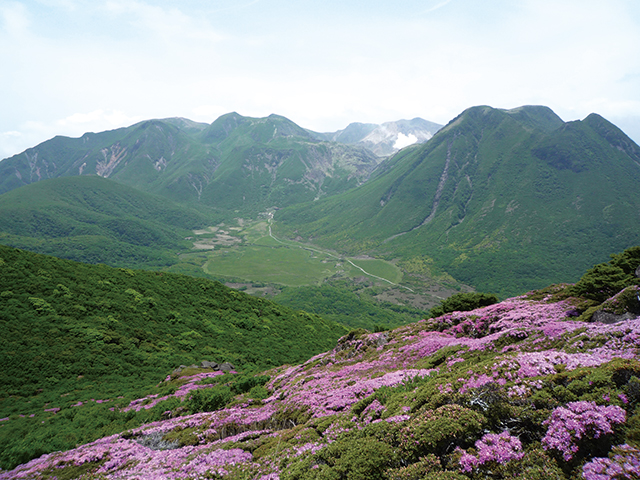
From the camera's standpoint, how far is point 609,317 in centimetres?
1590

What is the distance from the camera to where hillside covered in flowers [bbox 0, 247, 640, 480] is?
789 centimetres

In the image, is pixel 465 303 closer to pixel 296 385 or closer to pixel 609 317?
pixel 609 317

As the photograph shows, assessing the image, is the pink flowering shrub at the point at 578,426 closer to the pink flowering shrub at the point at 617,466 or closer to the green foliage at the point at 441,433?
the pink flowering shrub at the point at 617,466

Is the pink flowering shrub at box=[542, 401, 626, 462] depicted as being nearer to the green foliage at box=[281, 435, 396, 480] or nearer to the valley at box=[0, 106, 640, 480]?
the valley at box=[0, 106, 640, 480]

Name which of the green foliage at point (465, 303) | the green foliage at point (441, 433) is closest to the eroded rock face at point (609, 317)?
the green foliage at point (441, 433)

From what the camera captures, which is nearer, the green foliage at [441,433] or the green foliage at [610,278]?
the green foliage at [441,433]

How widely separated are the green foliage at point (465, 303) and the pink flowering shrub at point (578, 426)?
1112 inches

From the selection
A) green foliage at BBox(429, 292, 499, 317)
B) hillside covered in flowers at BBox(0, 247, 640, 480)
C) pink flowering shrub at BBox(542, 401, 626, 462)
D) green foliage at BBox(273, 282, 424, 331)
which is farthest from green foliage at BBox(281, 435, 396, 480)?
green foliage at BBox(273, 282, 424, 331)

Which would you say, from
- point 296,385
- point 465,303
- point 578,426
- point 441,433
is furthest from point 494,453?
point 465,303

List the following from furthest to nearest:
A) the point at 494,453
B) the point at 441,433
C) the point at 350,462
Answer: the point at 350,462, the point at 441,433, the point at 494,453

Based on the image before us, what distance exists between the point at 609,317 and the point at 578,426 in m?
12.4

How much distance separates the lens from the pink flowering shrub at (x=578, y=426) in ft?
24.5

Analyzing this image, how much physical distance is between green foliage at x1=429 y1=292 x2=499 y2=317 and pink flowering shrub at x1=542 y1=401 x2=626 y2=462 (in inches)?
1112

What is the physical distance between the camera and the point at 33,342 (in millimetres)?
29797
